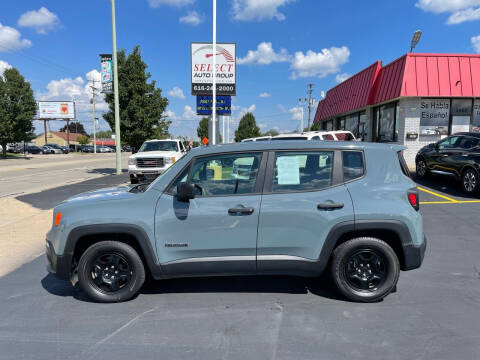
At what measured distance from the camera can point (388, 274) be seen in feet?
11.0

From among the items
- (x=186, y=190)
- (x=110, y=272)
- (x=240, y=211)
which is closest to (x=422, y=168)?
(x=240, y=211)

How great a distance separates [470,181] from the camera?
8.94 meters

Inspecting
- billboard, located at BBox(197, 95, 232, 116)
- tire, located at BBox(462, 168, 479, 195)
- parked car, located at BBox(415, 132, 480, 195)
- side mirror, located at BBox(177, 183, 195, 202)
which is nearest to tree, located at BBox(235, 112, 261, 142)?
billboard, located at BBox(197, 95, 232, 116)

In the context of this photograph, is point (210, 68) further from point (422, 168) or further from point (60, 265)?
point (60, 265)

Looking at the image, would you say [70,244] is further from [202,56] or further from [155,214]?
[202,56]

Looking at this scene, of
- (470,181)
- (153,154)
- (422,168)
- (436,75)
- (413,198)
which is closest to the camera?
(413,198)

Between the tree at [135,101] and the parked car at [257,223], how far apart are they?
15.3m

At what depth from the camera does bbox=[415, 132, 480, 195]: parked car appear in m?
8.84

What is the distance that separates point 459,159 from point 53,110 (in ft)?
241

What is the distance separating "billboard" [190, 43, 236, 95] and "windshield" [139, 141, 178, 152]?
3.63 metres

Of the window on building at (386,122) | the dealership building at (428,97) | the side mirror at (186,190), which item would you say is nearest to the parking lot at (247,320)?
the side mirror at (186,190)

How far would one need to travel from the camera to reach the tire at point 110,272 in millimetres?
3314

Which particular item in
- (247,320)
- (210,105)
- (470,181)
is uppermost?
(210,105)

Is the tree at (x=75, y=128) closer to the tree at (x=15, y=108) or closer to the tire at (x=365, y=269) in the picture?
the tree at (x=15, y=108)
